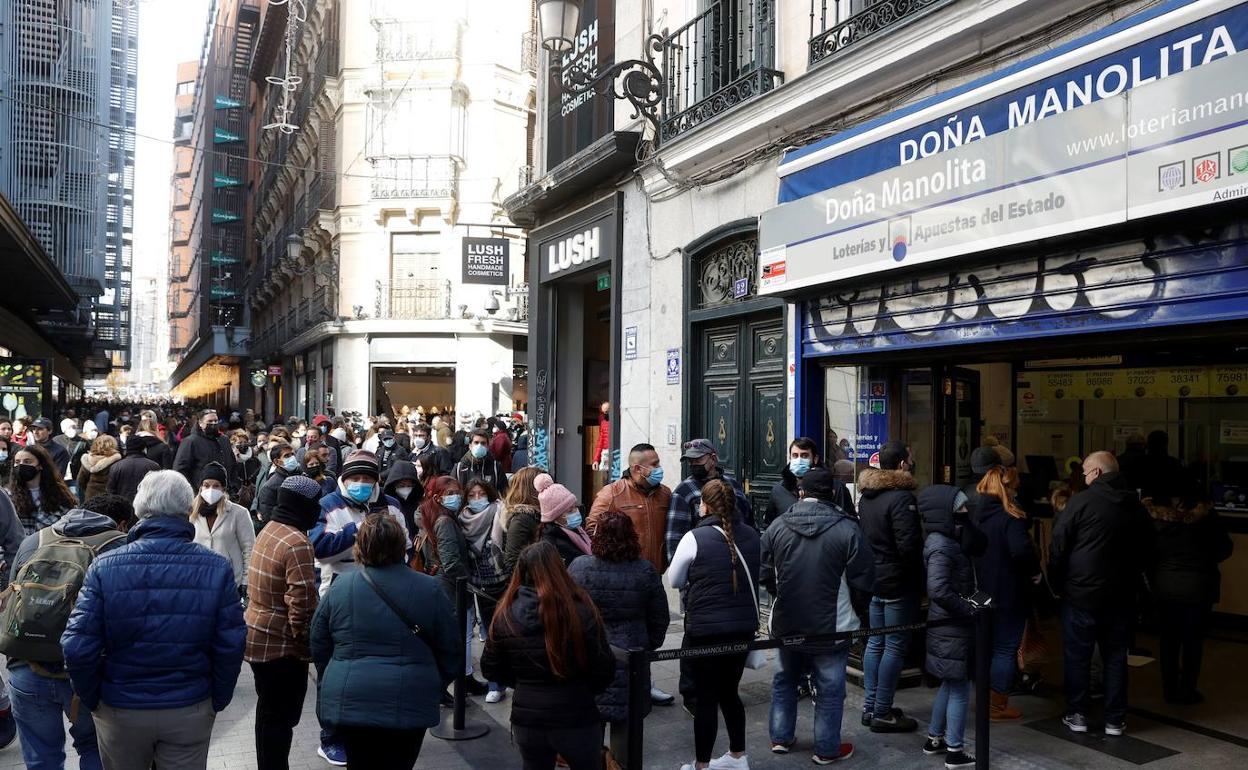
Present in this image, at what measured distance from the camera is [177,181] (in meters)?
130

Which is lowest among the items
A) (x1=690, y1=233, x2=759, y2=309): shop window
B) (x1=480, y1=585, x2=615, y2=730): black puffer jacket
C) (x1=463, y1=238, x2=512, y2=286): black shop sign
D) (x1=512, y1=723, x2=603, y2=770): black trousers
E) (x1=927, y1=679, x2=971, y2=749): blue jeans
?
(x1=927, y1=679, x2=971, y2=749): blue jeans

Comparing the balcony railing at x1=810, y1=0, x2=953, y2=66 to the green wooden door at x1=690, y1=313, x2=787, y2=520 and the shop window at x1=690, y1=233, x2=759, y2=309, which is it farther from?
the green wooden door at x1=690, y1=313, x2=787, y2=520

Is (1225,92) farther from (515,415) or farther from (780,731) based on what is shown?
(515,415)

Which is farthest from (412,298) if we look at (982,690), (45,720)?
(982,690)

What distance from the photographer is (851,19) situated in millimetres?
8508

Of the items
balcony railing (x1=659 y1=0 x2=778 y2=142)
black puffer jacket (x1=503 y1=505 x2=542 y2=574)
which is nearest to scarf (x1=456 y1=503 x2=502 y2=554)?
black puffer jacket (x1=503 y1=505 x2=542 y2=574)

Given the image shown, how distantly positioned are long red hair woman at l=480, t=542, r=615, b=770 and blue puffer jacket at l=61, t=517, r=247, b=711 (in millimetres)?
1167

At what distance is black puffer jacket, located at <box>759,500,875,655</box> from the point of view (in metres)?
5.73

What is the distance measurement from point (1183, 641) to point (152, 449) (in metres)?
11.1

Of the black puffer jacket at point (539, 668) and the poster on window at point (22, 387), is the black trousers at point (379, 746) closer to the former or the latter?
the black puffer jacket at point (539, 668)

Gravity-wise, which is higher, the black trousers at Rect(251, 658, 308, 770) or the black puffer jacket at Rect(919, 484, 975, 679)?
the black puffer jacket at Rect(919, 484, 975, 679)

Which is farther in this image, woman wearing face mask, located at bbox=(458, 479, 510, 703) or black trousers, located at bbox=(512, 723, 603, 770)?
woman wearing face mask, located at bbox=(458, 479, 510, 703)

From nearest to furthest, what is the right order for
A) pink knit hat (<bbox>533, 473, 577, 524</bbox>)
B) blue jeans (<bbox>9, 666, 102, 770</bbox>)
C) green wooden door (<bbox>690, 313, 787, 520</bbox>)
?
1. blue jeans (<bbox>9, 666, 102, 770</bbox>)
2. pink knit hat (<bbox>533, 473, 577, 524</bbox>)
3. green wooden door (<bbox>690, 313, 787, 520</bbox>)

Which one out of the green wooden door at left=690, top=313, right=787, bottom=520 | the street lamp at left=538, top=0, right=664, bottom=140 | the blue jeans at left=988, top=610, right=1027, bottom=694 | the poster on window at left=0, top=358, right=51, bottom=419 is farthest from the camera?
the poster on window at left=0, top=358, right=51, bottom=419
